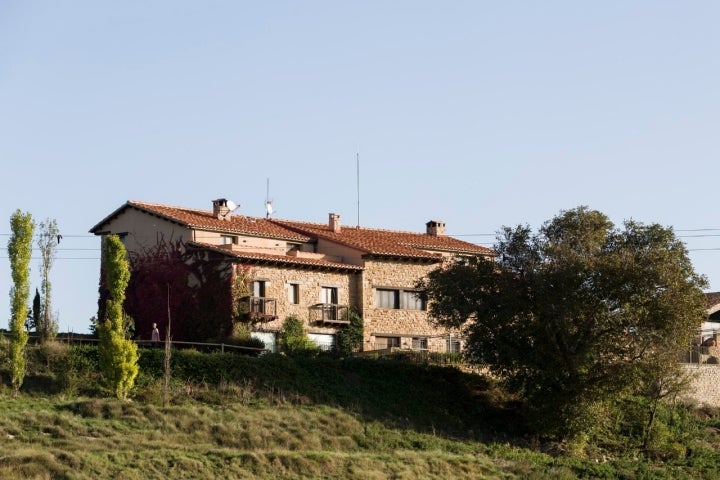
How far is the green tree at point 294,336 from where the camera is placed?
61.7 m

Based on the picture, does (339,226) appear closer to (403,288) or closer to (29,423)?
(403,288)

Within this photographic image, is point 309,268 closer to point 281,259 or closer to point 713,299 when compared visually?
point 281,259

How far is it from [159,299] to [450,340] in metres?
15.4

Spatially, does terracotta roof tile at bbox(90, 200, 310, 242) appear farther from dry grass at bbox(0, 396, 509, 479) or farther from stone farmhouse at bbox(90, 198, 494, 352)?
dry grass at bbox(0, 396, 509, 479)

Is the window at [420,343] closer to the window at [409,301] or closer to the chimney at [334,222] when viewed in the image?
the window at [409,301]

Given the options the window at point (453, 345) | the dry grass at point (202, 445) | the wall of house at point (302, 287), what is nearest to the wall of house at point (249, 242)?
the wall of house at point (302, 287)

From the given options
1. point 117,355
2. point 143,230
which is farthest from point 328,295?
point 117,355

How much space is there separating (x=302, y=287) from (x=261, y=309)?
3125 mm

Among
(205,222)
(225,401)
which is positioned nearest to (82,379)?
(225,401)

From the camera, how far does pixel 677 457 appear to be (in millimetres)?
55844

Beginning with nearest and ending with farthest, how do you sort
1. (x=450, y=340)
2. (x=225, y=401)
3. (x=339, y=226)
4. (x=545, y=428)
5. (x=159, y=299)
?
(x=225, y=401) → (x=545, y=428) → (x=159, y=299) → (x=450, y=340) → (x=339, y=226)

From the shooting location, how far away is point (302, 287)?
213 feet

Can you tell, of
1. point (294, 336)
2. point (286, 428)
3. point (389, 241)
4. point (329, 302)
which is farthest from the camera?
point (389, 241)

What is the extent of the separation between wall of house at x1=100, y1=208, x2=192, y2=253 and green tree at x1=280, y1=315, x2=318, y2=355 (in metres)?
6.47
